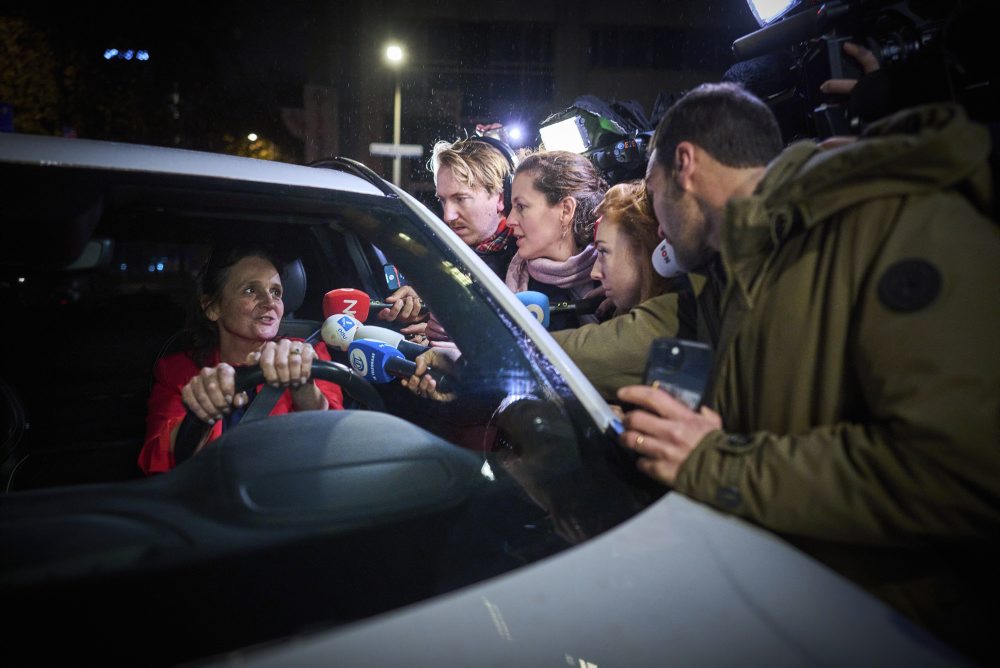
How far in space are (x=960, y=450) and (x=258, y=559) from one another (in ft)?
3.59

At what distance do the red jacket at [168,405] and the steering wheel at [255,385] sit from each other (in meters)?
0.05

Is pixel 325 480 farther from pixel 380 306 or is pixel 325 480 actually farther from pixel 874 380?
pixel 380 306

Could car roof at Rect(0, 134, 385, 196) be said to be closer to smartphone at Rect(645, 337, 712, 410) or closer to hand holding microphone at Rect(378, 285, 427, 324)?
smartphone at Rect(645, 337, 712, 410)

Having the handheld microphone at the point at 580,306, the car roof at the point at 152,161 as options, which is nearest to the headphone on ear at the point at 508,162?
the handheld microphone at the point at 580,306

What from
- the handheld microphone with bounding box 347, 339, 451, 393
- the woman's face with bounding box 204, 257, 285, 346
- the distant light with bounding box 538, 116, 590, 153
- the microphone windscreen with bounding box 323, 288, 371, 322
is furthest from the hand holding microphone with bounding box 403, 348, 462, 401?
the distant light with bounding box 538, 116, 590, 153

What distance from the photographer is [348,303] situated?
8.72ft

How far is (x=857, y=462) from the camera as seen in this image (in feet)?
3.49

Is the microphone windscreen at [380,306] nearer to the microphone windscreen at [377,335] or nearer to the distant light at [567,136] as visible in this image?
the microphone windscreen at [377,335]

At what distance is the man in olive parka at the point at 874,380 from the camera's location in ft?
3.28

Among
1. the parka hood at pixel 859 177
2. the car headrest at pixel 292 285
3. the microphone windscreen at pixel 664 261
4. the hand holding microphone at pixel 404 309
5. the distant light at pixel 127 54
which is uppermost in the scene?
the distant light at pixel 127 54

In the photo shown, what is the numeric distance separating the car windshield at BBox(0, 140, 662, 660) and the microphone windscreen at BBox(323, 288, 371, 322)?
0.60m

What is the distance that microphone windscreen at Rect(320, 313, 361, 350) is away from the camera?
2.28 metres

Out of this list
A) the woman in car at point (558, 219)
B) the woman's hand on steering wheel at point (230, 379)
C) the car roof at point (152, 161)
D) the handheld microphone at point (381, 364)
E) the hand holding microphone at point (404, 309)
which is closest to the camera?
the car roof at point (152, 161)

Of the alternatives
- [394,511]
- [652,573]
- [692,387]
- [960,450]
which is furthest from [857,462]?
[394,511]
